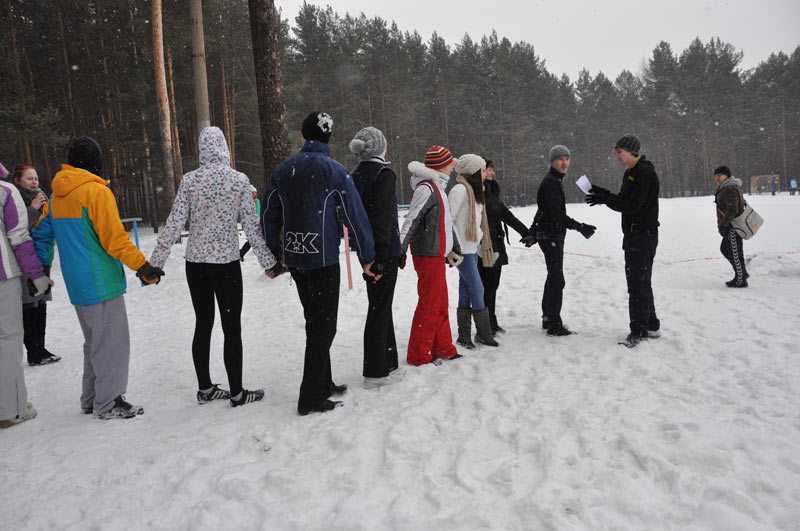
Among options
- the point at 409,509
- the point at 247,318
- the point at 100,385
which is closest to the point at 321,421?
the point at 409,509

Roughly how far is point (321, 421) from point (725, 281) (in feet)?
24.8

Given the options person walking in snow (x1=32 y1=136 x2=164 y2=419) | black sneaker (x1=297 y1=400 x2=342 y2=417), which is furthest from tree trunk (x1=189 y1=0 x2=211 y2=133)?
black sneaker (x1=297 y1=400 x2=342 y2=417)

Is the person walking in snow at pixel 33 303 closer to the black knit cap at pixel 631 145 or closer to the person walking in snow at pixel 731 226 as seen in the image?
the black knit cap at pixel 631 145

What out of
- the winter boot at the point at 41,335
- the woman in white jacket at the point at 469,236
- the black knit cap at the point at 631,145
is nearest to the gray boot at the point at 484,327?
the woman in white jacket at the point at 469,236

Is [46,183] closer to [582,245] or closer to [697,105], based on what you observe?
[582,245]

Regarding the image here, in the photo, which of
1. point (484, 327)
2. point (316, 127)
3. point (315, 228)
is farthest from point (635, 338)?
point (316, 127)

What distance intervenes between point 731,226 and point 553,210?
165 inches

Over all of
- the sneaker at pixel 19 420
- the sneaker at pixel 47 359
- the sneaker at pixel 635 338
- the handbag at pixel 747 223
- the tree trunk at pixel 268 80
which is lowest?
the sneaker at pixel 19 420

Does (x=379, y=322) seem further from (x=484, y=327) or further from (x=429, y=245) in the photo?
(x=484, y=327)

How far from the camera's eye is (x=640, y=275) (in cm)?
454

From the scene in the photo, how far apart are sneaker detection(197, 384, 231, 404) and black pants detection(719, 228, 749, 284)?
24.2 ft

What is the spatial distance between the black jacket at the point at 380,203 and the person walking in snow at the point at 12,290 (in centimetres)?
265

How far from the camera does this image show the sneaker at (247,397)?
11.8 ft

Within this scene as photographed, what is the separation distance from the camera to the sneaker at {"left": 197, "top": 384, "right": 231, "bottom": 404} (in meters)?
3.75
